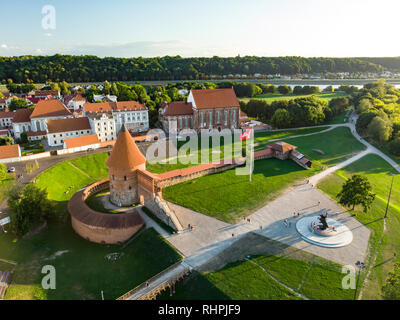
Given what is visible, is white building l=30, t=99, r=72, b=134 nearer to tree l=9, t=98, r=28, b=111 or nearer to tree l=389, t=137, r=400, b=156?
tree l=9, t=98, r=28, b=111

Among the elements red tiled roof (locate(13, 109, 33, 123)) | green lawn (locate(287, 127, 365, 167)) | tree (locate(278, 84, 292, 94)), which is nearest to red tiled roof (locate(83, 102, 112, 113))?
red tiled roof (locate(13, 109, 33, 123))

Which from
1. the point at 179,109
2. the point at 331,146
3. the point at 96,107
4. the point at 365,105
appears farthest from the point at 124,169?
the point at 365,105

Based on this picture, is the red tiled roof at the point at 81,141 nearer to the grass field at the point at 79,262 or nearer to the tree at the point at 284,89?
the grass field at the point at 79,262

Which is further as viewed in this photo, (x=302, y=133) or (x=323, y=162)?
(x=302, y=133)
